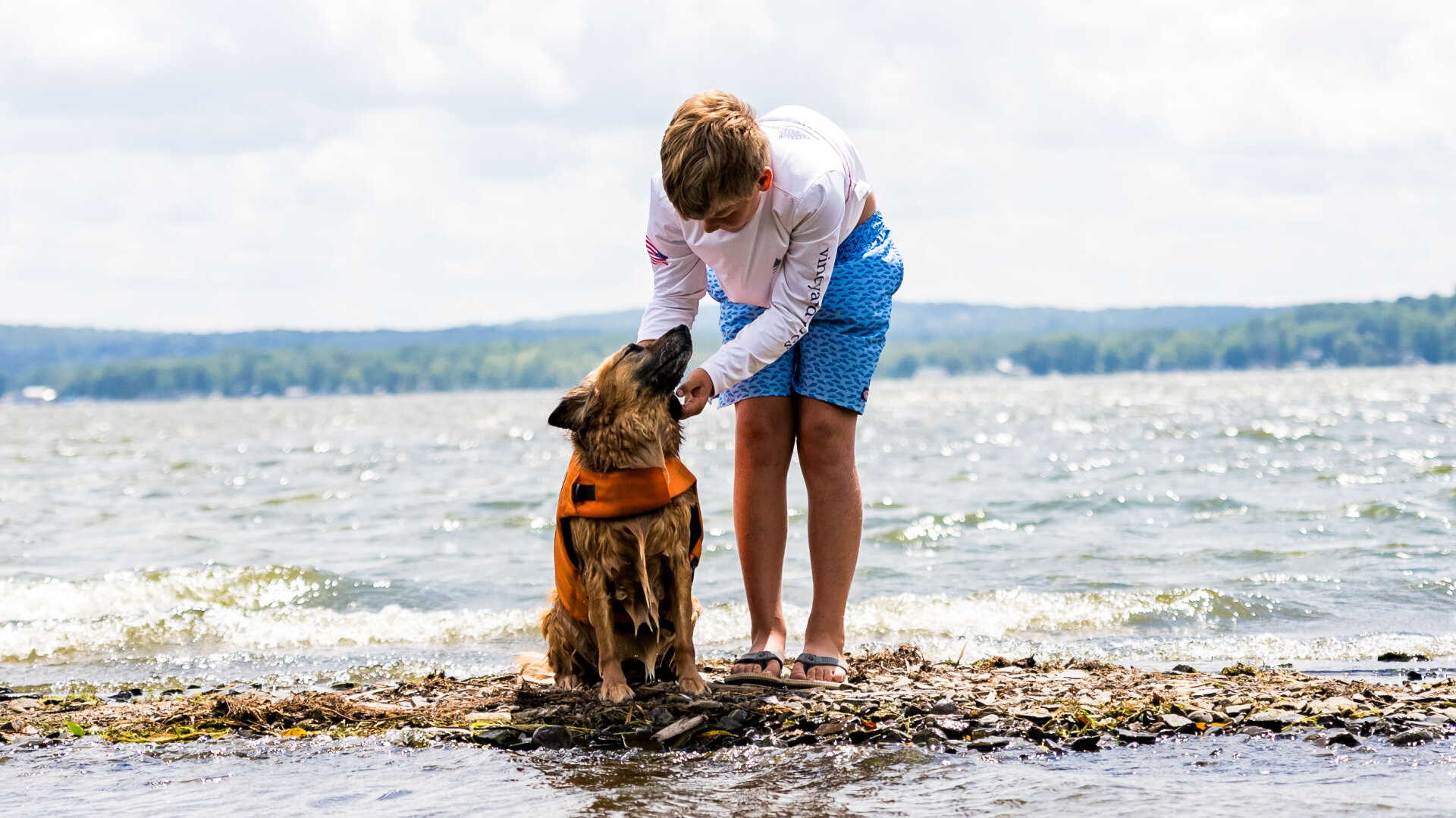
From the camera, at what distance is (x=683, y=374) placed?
4.71m

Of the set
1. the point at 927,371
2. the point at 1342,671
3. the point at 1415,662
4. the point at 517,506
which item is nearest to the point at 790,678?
the point at 1342,671

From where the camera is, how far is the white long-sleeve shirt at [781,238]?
14.5ft

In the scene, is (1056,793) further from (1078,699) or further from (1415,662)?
(1415,662)

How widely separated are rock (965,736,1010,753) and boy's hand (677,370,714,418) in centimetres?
155

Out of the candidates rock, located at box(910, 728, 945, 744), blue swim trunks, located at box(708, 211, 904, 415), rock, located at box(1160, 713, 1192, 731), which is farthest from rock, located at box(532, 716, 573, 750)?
rock, located at box(1160, 713, 1192, 731)

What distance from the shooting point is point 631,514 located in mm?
4496

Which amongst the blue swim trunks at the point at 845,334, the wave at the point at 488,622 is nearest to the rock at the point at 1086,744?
the blue swim trunks at the point at 845,334

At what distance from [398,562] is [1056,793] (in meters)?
7.72

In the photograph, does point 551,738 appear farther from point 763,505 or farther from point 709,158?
point 709,158

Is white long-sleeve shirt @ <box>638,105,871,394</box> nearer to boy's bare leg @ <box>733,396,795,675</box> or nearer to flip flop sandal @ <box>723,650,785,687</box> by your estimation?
boy's bare leg @ <box>733,396,795,675</box>

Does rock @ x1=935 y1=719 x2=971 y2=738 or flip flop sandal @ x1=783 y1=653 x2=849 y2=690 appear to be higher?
flip flop sandal @ x1=783 y1=653 x2=849 y2=690

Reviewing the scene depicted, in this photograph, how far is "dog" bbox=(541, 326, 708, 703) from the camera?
14.8ft

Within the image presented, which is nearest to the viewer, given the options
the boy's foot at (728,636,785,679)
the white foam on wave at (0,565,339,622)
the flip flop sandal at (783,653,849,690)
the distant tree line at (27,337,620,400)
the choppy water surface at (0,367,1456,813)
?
the choppy water surface at (0,367,1456,813)

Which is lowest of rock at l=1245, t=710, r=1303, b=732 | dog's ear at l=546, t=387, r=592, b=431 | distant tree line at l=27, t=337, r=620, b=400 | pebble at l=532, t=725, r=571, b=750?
pebble at l=532, t=725, r=571, b=750
